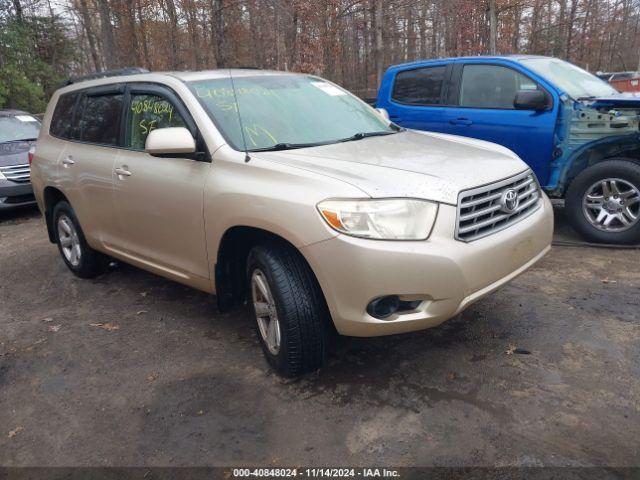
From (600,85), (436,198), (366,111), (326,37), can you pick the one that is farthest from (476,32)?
(436,198)

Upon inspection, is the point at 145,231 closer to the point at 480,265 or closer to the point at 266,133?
the point at 266,133

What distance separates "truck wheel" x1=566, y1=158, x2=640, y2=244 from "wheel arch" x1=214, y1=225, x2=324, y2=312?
3.47 m

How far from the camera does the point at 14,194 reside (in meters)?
8.00

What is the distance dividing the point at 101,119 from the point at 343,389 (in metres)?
2.99

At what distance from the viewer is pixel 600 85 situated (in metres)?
5.85

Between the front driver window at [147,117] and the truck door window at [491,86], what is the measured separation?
355 centimetres

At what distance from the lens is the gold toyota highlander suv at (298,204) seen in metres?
2.57

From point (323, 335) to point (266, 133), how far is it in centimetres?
134

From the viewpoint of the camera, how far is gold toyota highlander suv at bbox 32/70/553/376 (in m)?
2.57

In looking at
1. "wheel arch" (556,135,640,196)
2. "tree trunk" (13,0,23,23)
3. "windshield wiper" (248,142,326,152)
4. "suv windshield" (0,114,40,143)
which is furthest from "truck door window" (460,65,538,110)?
"tree trunk" (13,0,23,23)

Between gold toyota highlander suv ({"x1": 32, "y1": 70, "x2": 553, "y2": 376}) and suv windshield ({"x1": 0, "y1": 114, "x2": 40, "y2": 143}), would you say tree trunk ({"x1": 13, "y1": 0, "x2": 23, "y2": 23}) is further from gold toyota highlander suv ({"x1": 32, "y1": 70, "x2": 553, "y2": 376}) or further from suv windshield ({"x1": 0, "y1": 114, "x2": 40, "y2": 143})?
gold toyota highlander suv ({"x1": 32, "y1": 70, "x2": 553, "y2": 376})

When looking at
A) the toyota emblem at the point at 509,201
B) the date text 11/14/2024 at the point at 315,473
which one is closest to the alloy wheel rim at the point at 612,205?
the toyota emblem at the point at 509,201

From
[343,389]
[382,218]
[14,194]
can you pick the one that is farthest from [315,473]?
[14,194]

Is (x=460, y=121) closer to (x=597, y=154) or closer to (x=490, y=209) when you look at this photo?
(x=597, y=154)
